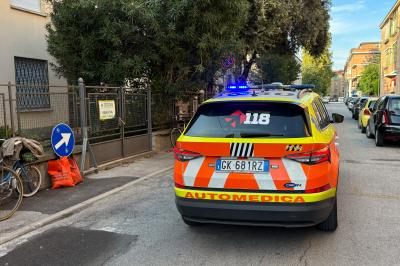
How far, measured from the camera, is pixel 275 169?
163 inches

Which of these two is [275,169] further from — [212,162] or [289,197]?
[212,162]

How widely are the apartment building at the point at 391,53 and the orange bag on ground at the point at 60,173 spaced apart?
43599 millimetres

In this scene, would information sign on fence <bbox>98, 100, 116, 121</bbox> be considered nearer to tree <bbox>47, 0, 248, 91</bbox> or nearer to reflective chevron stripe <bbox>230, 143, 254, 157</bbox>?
tree <bbox>47, 0, 248, 91</bbox>

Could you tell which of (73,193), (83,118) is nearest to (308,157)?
(73,193)

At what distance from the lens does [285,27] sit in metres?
21.0

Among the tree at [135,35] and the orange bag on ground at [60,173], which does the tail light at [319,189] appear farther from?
the tree at [135,35]

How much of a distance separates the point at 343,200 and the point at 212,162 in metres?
3.09

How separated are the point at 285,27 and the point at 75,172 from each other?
1591 cm

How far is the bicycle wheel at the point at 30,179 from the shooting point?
679cm

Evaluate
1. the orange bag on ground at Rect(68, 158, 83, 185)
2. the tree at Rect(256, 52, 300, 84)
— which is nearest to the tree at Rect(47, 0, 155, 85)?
the orange bag on ground at Rect(68, 158, 83, 185)

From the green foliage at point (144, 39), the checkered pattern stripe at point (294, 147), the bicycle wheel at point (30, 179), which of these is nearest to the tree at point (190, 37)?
the green foliage at point (144, 39)

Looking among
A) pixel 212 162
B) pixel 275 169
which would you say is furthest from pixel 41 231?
pixel 275 169

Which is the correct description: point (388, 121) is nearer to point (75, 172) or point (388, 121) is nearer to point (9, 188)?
point (75, 172)

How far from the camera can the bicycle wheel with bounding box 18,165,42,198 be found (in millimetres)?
6789
